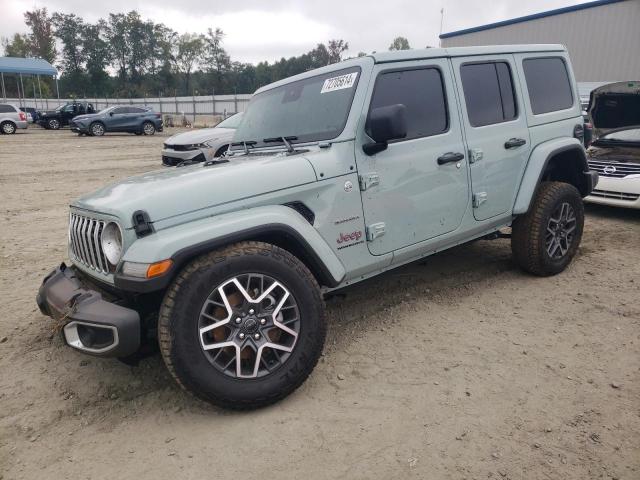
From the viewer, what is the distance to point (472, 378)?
2.88m

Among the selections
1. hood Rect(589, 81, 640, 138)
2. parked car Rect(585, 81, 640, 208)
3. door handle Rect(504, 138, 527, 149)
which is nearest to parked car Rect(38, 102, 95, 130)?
hood Rect(589, 81, 640, 138)

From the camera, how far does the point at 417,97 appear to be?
343cm

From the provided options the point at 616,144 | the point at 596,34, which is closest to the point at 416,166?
the point at 616,144

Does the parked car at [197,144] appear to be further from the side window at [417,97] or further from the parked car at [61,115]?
the parked car at [61,115]

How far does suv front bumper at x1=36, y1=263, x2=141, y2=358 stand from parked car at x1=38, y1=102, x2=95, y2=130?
29.4 meters

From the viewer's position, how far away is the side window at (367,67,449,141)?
10.7 feet

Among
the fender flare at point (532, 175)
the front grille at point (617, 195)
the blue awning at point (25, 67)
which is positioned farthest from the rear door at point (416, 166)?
the blue awning at point (25, 67)

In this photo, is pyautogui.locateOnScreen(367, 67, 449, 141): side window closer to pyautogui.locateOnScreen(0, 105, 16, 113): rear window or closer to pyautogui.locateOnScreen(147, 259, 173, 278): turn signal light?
pyautogui.locateOnScreen(147, 259, 173, 278): turn signal light

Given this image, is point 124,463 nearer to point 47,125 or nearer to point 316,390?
point 316,390

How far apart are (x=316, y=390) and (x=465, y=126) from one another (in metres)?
2.25

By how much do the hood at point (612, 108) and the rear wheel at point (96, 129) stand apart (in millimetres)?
22249

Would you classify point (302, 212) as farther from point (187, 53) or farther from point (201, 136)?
point (187, 53)

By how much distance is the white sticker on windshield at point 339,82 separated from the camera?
3222mm

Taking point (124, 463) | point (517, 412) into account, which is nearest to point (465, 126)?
point (517, 412)
